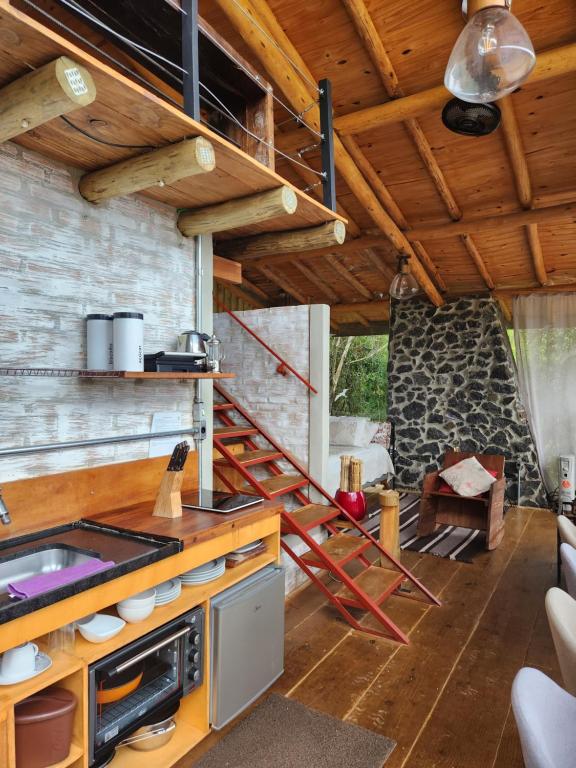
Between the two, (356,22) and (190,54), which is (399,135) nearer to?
(356,22)

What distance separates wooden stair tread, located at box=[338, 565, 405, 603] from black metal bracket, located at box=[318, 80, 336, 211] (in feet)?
7.69

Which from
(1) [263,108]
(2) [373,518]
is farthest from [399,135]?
(2) [373,518]

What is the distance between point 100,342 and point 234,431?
1.99 m

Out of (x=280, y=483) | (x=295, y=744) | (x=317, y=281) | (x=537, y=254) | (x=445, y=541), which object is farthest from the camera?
(x=317, y=281)

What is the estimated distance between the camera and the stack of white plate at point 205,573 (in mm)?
2148

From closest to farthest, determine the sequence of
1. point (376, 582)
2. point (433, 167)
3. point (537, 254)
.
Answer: point (376, 582)
point (433, 167)
point (537, 254)

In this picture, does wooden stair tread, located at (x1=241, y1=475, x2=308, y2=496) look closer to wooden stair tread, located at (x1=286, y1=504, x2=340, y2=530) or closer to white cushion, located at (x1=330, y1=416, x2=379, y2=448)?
wooden stair tread, located at (x1=286, y1=504, x2=340, y2=530)

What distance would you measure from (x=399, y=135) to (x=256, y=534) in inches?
137

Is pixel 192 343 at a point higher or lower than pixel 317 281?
lower

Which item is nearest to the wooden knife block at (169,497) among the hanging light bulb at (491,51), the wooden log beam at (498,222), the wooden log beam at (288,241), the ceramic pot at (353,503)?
the wooden log beam at (288,241)

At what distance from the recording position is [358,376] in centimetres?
961

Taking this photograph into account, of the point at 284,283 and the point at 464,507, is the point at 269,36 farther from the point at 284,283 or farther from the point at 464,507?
the point at 284,283

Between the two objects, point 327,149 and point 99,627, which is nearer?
point 99,627

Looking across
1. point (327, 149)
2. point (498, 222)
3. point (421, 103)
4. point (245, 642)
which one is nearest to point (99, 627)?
point (245, 642)
